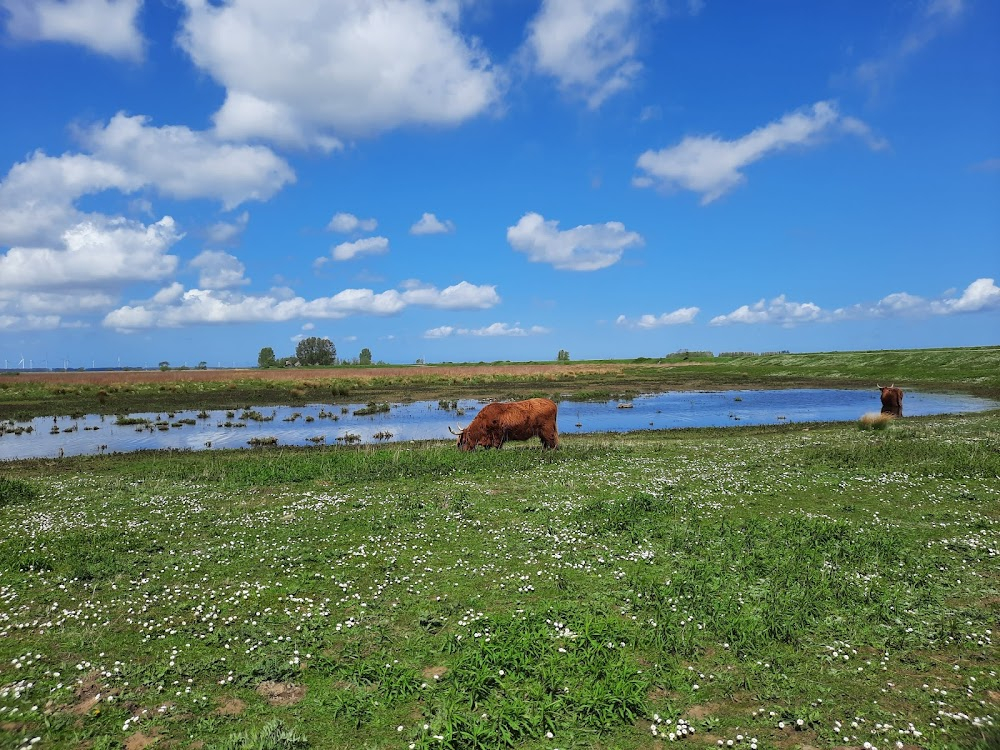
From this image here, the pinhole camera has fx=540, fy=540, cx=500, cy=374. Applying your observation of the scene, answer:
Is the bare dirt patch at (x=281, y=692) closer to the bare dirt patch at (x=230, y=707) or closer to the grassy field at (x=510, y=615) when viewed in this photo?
the grassy field at (x=510, y=615)

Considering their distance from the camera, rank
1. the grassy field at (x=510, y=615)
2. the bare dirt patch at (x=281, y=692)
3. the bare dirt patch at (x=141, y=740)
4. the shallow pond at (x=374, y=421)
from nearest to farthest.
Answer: the bare dirt patch at (x=141, y=740) → the grassy field at (x=510, y=615) → the bare dirt patch at (x=281, y=692) → the shallow pond at (x=374, y=421)

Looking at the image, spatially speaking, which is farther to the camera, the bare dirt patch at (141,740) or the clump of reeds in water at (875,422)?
the clump of reeds in water at (875,422)

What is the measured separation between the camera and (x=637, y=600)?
36.9ft

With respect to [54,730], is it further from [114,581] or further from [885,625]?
[885,625]

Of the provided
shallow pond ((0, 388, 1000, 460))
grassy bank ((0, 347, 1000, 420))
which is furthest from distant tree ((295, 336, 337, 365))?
shallow pond ((0, 388, 1000, 460))

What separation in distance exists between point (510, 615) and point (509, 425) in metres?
18.7

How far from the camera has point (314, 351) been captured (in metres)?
174

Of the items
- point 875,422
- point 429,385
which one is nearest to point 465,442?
point 875,422

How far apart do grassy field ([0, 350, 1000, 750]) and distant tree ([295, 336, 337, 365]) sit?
159m

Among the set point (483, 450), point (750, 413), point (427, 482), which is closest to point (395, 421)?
point (483, 450)

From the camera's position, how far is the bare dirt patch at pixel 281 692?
28.0ft

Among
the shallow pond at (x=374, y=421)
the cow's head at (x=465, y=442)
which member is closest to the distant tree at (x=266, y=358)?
the shallow pond at (x=374, y=421)

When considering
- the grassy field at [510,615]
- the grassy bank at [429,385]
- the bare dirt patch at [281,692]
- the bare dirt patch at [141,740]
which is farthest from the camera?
the grassy bank at [429,385]

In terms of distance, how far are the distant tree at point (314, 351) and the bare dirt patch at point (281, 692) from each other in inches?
6841
